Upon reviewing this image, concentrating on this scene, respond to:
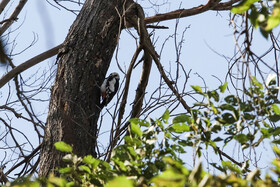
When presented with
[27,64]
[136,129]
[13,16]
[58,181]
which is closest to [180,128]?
[136,129]

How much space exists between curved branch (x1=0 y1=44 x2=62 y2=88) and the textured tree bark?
607 millimetres

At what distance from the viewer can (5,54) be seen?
15.3ft

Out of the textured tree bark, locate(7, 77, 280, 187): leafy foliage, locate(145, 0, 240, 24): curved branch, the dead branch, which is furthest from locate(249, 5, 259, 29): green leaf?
the dead branch

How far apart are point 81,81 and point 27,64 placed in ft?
3.39

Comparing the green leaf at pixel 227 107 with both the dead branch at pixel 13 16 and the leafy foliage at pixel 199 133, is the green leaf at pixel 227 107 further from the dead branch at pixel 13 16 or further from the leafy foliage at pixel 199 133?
the dead branch at pixel 13 16

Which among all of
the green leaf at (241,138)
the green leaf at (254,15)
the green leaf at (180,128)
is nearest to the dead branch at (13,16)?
the green leaf at (180,128)

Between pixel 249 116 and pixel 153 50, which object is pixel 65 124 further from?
pixel 249 116

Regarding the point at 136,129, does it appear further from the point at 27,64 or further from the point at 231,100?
the point at 27,64

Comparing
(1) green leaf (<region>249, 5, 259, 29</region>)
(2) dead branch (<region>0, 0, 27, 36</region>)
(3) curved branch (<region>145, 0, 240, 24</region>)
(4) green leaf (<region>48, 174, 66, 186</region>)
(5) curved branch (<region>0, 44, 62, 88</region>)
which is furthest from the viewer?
(2) dead branch (<region>0, 0, 27, 36</region>)

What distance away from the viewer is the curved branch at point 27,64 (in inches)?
170

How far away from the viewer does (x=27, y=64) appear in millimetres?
4410

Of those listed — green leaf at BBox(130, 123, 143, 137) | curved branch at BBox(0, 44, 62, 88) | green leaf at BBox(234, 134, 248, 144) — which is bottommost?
green leaf at BBox(234, 134, 248, 144)

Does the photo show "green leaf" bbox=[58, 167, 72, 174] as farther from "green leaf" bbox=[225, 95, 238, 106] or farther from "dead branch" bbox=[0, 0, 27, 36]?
"dead branch" bbox=[0, 0, 27, 36]

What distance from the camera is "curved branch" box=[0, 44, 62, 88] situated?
4.33 metres
